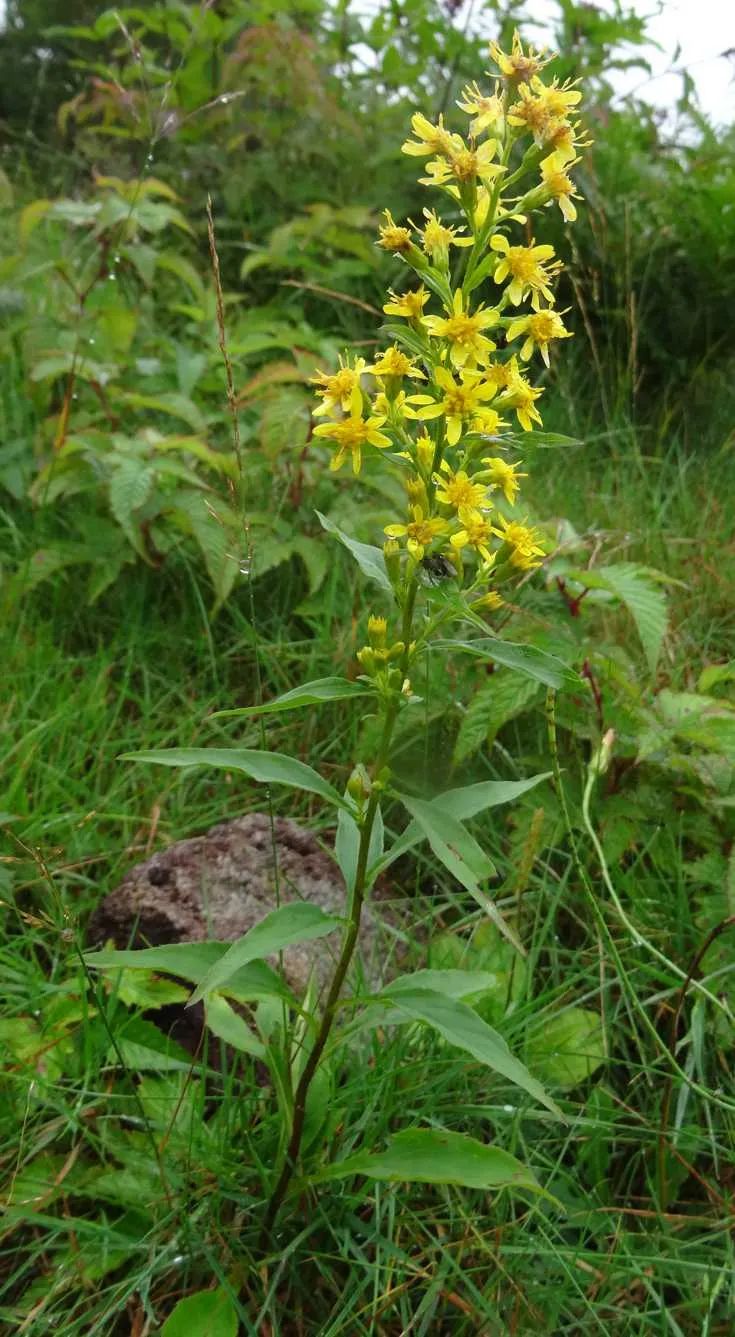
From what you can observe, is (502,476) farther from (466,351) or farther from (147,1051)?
(147,1051)

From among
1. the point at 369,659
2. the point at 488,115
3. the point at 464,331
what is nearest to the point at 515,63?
the point at 488,115

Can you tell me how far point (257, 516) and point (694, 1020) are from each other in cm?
130

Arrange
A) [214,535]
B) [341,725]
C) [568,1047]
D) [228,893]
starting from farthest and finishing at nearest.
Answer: [214,535] → [341,725] → [228,893] → [568,1047]

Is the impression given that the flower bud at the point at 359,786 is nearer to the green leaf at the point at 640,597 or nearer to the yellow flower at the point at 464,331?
the yellow flower at the point at 464,331

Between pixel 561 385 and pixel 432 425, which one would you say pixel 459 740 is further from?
pixel 561 385

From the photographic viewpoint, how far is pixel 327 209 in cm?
330

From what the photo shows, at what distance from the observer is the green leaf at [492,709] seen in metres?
1.72

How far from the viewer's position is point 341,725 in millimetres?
2082

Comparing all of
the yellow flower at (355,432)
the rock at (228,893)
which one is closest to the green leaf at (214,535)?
the rock at (228,893)

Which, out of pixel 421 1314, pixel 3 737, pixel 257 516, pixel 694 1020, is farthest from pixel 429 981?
pixel 257 516

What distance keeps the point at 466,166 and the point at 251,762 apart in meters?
0.65

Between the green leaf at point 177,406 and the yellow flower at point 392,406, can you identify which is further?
the green leaf at point 177,406

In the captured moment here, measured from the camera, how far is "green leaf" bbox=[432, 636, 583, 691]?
3.56ft

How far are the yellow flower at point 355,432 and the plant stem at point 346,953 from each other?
0.16 metres
